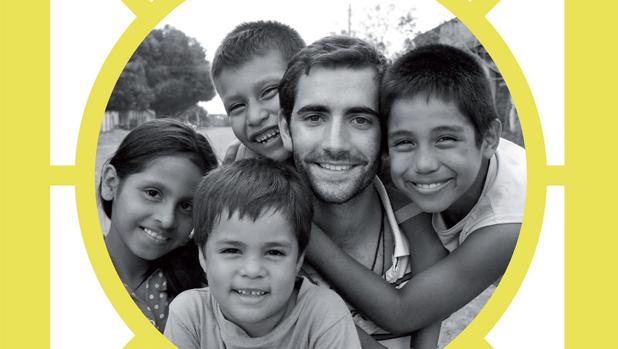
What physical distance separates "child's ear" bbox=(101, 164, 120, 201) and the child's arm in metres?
0.88

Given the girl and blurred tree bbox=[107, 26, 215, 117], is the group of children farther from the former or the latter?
blurred tree bbox=[107, 26, 215, 117]

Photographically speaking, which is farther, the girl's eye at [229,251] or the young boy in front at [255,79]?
the young boy in front at [255,79]

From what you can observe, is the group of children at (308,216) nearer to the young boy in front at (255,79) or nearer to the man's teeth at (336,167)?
the man's teeth at (336,167)

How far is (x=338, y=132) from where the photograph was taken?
1.73m

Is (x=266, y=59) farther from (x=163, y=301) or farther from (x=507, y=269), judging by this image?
(x=507, y=269)

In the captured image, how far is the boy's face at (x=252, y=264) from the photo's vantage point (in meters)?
1.64

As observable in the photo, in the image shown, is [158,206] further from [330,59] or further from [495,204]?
[495,204]

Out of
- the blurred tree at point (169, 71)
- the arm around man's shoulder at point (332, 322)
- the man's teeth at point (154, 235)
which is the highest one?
the blurred tree at point (169, 71)

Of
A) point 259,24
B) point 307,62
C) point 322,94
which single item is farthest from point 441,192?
point 259,24

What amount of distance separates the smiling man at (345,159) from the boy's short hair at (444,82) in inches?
2.6

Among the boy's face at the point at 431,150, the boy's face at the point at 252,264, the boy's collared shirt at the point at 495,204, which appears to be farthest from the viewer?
the boy's collared shirt at the point at 495,204

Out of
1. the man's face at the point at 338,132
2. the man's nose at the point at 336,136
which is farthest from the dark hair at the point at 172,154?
the man's nose at the point at 336,136

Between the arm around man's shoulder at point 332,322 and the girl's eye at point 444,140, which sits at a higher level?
the girl's eye at point 444,140

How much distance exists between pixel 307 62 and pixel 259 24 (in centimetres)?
64
